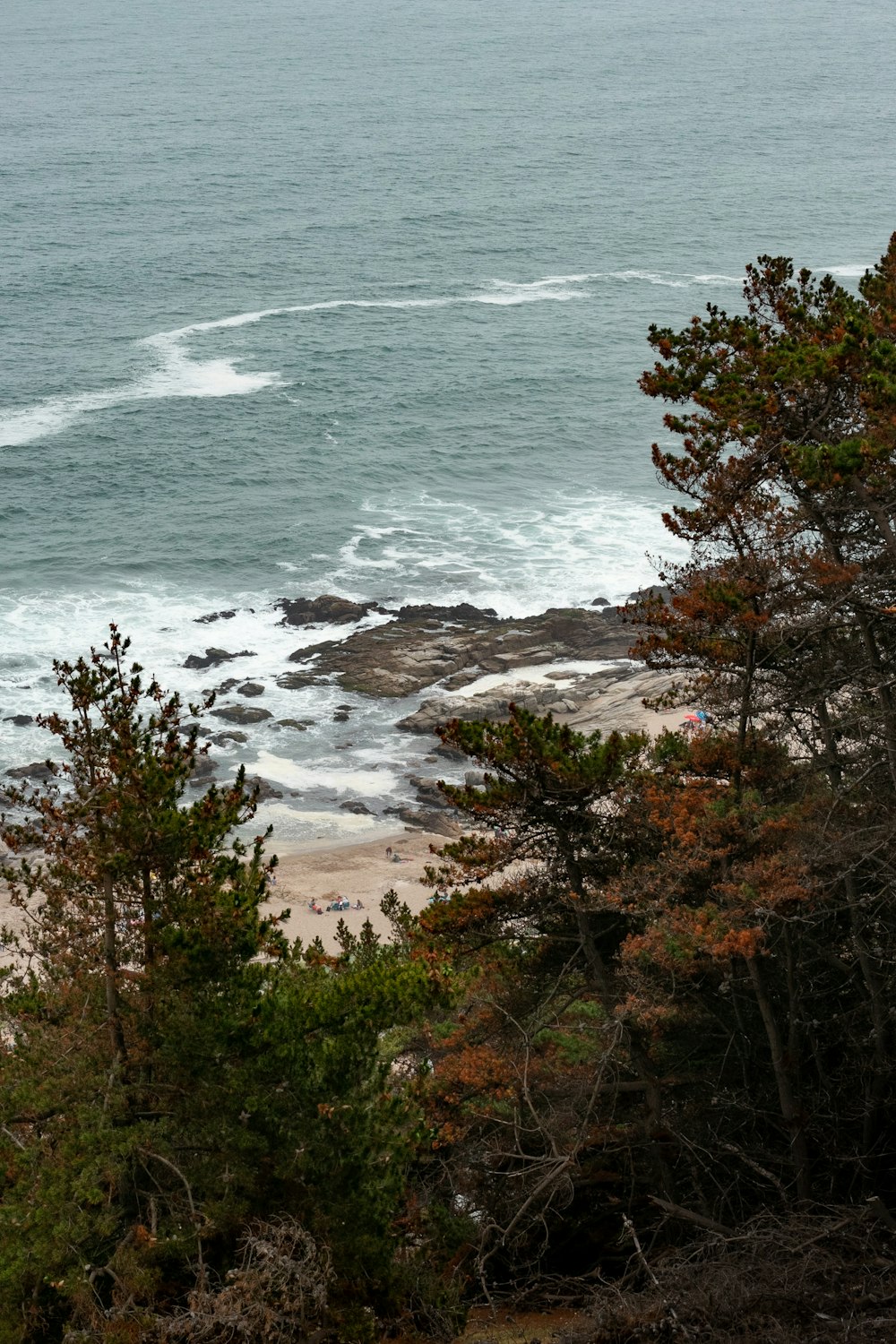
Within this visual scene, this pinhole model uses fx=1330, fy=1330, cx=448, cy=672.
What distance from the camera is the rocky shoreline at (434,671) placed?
34.8 m

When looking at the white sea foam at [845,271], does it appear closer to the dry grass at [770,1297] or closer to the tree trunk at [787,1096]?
the tree trunk at [787,1096]

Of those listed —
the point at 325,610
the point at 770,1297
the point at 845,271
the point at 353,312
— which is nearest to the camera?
the point at 770,1297

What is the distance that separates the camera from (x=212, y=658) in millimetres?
39625

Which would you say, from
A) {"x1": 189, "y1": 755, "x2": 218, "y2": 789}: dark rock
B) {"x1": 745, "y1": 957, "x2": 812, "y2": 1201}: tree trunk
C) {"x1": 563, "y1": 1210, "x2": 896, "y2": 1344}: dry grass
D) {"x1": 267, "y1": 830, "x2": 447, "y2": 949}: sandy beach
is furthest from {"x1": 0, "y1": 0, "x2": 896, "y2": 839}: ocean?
{"x1": 563, "y1": 1210, "x2": 896, "y2": 1344}: dry grass

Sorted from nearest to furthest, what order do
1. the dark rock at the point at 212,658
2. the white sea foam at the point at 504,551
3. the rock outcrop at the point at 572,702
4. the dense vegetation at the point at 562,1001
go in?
the dense vegetation at the point at 562,1001 < the rock outcrop at the point at 572,702 < the dark rock at the point at 212,658 < the white sea foam at the point at 504,551

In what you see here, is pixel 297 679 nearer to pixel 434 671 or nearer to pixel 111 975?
pixel 434 671

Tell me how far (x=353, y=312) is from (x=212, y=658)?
41.8m

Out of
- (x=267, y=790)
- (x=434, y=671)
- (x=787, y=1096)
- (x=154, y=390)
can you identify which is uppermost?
(x=154, y=390)

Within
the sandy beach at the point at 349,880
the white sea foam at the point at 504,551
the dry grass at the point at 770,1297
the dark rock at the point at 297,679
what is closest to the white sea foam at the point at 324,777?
the sandy beach at the point at 349,880

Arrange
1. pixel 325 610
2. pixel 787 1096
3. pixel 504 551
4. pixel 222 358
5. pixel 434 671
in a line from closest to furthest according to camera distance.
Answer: pixel 787 1096
pixel 434 671
pixel 325 610
pixel 504 551
pixel 222 358

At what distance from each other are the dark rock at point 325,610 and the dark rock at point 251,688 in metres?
4.51

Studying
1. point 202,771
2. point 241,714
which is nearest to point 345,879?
point 202,771

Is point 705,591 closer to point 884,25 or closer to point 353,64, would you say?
point 353,64

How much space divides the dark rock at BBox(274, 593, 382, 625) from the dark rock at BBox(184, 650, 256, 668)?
264 cm
